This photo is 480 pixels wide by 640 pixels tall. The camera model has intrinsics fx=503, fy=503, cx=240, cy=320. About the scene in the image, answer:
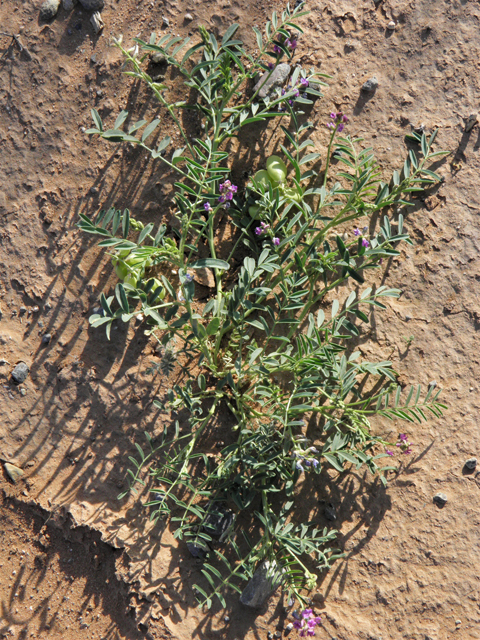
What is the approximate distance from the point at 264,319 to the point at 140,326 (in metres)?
0.87

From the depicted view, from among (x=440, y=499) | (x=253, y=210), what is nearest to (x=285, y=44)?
(x=253, y=210)

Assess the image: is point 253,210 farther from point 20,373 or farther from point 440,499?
point 440,499

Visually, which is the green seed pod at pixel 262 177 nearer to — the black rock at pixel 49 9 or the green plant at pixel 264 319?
the green plant at pixel 264 319

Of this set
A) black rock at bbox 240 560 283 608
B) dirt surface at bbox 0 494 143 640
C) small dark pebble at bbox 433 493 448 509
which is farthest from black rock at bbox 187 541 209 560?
small dark pebble at bbox 433 493 448 509

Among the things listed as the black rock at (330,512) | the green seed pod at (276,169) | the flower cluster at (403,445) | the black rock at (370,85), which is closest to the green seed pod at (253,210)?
the green seed pod at (276,169)

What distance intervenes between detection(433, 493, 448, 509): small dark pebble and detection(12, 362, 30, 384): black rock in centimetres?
273

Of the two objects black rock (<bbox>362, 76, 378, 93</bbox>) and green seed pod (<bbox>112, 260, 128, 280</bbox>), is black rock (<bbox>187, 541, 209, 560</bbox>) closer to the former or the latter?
green seed pod (<bbox>112, 260, 128, 280</bbox>)

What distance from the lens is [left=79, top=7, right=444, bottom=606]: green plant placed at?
108 inches

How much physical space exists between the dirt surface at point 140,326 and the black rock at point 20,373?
2.2 inches

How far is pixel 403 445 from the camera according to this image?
311cm

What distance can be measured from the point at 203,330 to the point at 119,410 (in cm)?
93

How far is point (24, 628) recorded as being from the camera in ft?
10.3

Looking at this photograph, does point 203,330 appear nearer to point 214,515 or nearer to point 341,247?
point 341,247

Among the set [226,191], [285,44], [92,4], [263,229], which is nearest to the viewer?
[226,191]
